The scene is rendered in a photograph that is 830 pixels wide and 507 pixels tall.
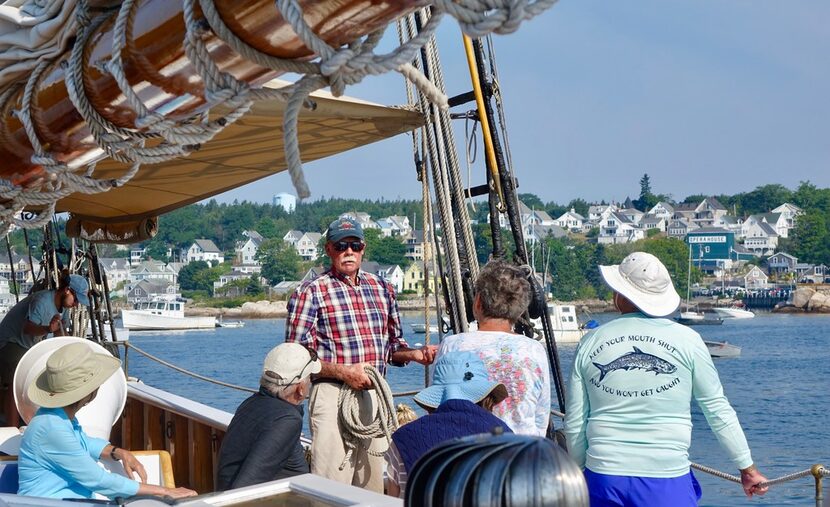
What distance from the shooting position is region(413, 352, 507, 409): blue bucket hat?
2.52 meters

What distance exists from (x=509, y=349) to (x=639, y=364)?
341 millimetres

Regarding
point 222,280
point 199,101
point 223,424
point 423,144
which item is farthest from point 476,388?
point 222,280

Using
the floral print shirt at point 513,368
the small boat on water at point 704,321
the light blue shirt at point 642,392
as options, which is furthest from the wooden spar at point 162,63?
the small boat on water at point 704,321

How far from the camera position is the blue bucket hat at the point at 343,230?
3.85 metres

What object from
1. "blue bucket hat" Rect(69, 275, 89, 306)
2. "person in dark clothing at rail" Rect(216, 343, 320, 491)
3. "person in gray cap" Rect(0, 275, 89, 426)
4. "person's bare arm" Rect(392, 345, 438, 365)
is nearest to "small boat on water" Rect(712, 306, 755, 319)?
"blue bucket hat" Rect(69, 275, 89, 306)

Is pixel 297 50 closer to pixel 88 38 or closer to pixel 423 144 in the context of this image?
pixel 88 38

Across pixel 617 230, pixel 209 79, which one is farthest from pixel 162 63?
pixel 617 230

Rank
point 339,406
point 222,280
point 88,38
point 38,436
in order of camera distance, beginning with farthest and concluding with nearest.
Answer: point 222,280, point 339,406, point 38,436, point 88,38

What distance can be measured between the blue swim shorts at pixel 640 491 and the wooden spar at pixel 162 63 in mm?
1494

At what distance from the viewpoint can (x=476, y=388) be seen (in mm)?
2533

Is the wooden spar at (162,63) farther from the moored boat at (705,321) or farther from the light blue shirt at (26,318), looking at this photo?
the moored boat at (705,321)

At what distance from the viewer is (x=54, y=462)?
296cm

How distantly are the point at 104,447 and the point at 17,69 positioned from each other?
1.54 metres

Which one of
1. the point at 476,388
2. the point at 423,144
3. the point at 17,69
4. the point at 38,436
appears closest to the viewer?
the point at 17,69
